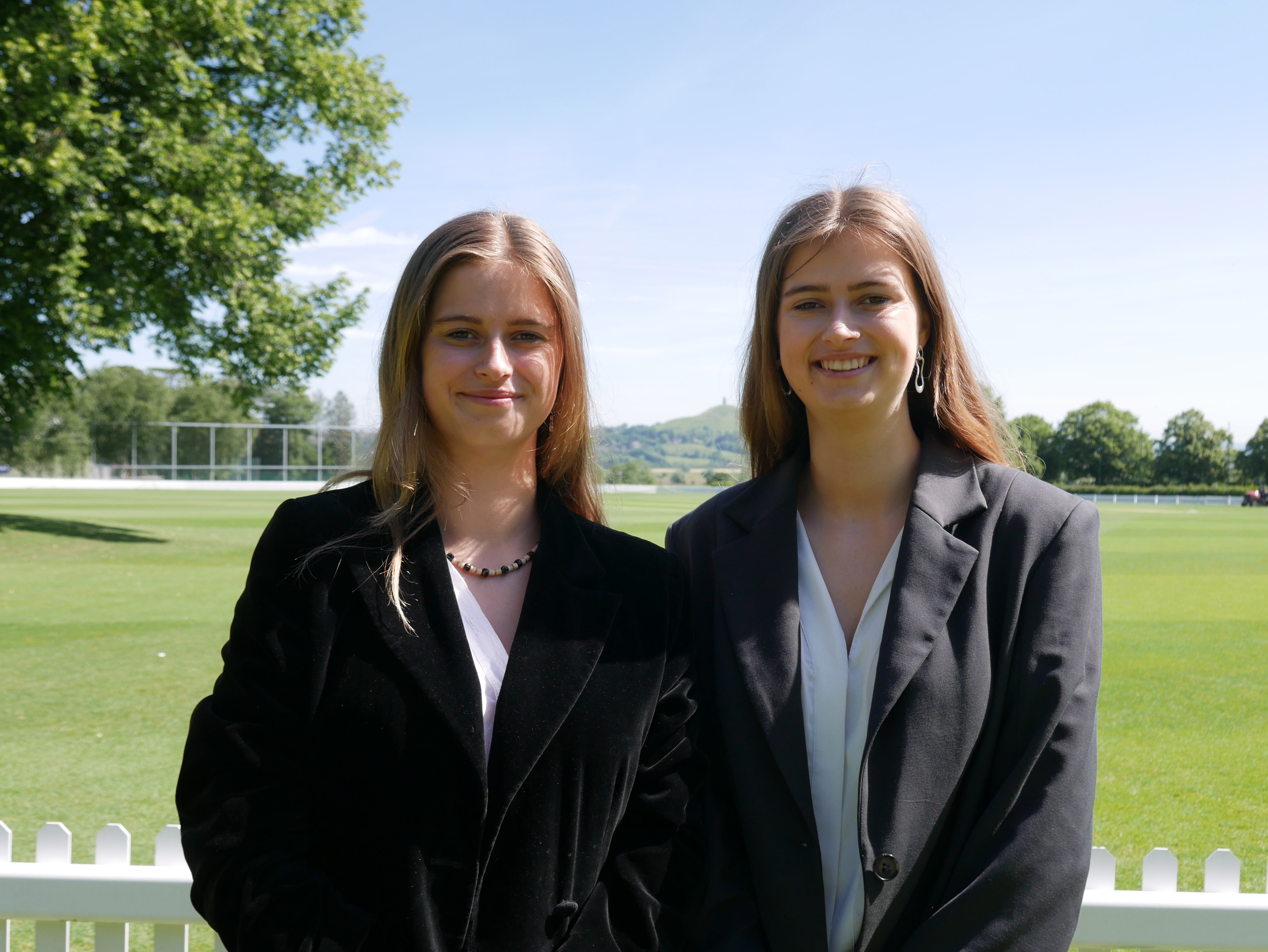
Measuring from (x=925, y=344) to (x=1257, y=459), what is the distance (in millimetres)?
123817

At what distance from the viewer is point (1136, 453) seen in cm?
11719

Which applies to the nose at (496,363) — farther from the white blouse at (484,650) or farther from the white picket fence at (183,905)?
the white picket fence at (183,905)

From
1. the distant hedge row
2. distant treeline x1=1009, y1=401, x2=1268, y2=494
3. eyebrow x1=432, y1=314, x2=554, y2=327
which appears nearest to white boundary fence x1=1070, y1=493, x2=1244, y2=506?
the distant hedge row

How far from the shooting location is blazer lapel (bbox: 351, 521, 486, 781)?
2062 mm

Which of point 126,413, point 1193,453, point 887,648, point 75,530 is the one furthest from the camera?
point 1193,453

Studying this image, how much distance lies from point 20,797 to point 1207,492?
103 metres

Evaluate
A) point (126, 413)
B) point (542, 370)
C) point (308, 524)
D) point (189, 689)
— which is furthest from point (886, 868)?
point (126, 413)

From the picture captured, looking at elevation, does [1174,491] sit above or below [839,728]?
below

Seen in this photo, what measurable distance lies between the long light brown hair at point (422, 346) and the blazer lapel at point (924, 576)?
101cm

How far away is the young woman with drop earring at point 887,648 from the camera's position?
218 centimetres

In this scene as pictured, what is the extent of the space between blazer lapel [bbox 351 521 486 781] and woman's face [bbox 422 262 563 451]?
0.32 meters

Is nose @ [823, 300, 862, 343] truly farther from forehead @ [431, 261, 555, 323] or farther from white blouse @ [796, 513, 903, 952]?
forehead @ [431, 261, 555, 323]

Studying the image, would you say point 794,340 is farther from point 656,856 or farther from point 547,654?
point 656,856

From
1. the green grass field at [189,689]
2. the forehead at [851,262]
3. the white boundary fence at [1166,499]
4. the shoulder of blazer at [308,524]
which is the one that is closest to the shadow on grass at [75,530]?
the green grass field at [189,689]
